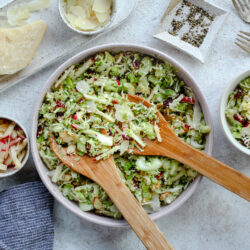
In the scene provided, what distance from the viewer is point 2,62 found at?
8.22ft

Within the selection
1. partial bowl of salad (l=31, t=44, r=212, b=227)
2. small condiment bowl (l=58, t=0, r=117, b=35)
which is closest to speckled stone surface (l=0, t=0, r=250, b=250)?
small condiment bowl (l=58, t=0, r=117, b=35)

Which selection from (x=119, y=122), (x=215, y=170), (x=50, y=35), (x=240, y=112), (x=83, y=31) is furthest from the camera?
(x=50, y=35)

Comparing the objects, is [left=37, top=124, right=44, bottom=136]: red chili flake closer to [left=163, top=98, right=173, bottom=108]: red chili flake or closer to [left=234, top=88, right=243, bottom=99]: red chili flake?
[left=163, top=98, right=173, bottom=108]: red chili flake

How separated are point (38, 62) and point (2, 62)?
0.81 ft

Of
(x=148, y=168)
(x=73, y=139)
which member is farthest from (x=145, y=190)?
(x=73, y=139)

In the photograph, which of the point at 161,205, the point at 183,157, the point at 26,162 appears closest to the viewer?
the point at 183,157

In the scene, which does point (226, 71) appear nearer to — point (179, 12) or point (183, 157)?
point (179, 12)

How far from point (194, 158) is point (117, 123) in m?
0.51

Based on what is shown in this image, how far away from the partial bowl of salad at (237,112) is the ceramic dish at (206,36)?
0.33 m

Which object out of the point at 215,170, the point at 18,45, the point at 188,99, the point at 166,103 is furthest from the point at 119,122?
the point at 18,45

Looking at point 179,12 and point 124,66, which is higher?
point 179,12

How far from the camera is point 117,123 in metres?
2.31

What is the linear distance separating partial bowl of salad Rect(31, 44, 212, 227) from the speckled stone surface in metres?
0.28

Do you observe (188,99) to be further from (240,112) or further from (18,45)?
(18,45)
